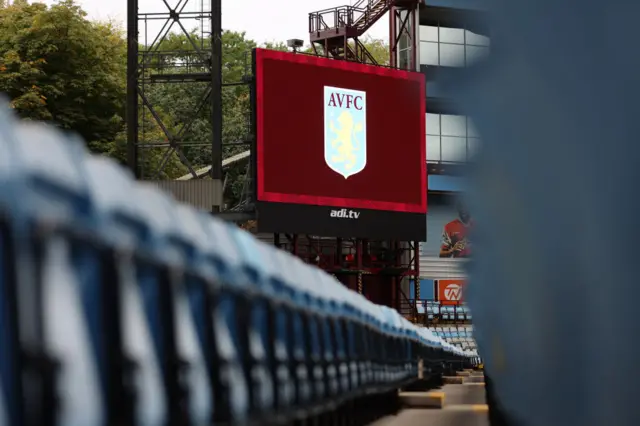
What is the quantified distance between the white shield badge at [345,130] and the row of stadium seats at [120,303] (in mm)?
39731

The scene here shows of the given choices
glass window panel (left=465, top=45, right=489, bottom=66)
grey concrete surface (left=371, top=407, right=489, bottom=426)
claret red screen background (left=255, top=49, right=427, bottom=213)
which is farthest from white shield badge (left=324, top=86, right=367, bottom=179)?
glass window panel (left=465, top=45, right=489, bottom=66)

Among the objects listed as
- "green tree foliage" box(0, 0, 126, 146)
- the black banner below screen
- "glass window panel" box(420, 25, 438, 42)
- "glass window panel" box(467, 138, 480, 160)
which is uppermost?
"glass window panel" box(420, 25, 438, 42)

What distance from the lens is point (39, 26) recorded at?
70.8m

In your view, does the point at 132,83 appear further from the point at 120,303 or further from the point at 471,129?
the point at 471,129

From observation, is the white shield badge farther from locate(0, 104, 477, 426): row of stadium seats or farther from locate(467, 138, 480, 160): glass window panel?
locate(467, 138, 480, 160): glass window panel

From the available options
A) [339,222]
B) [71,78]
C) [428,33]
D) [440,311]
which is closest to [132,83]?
[339,222]

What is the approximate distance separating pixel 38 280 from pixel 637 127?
219 centimetres

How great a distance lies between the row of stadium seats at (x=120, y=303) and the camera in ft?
15.7

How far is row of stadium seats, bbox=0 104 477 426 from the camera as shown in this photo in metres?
4.77

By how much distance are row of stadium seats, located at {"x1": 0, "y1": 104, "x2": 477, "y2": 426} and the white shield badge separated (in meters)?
39.7

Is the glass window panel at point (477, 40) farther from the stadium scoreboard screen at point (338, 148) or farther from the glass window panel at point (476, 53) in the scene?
the stadium scoreboard screen at point (338, 148)

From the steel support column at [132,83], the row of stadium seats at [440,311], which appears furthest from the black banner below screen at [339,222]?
the row of stadium seats at [440,311]

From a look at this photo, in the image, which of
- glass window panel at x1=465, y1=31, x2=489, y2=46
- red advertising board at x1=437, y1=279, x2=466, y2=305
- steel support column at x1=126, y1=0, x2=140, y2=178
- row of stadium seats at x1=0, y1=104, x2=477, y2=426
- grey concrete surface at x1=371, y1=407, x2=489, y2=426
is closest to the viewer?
glass window panel at x1=465, y1=31, x2=489, y2=46

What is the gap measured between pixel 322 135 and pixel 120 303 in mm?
46237
